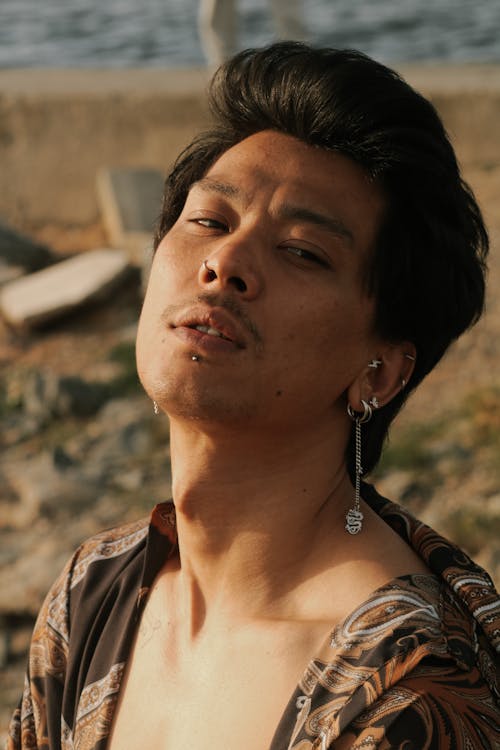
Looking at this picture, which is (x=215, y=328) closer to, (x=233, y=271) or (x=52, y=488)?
(x=233, y=271)

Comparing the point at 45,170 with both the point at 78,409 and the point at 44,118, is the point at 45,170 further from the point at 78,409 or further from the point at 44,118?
the point at 78,409

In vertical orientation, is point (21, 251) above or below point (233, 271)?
below

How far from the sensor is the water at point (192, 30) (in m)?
11.2

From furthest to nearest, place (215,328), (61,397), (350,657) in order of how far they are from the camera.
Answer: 1. (61,397)
2. (215,328)
3. (350,657)

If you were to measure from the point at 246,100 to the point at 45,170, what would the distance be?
6.03 metres

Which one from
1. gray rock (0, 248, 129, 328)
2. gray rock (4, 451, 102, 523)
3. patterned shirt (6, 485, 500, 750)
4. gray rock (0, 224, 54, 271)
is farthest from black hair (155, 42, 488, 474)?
gray rock (0, 224, 54, 271)

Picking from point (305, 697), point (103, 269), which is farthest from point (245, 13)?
point (305, 697)

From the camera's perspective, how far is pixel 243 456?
2.22 meters

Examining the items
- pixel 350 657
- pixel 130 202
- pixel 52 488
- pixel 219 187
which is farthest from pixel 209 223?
pixel 130 202

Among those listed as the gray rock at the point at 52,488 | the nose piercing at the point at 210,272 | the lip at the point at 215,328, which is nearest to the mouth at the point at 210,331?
the lip at the point at 215,328

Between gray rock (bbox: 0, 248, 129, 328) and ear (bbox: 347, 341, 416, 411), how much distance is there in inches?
A: 185

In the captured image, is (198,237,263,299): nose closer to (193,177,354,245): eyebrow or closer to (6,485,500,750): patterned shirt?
(193,177,354,245): eyebrow

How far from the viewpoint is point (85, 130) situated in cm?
819

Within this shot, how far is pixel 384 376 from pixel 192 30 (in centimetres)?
1102
